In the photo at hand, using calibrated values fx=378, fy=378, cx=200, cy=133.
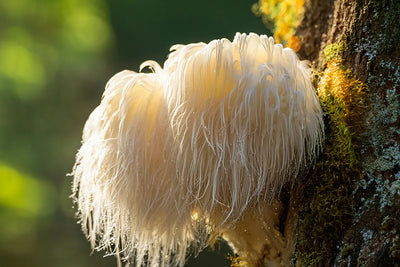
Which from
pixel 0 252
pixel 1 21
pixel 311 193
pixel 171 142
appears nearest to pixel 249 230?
pixel 311 193

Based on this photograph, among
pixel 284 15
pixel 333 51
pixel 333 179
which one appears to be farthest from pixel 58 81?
pixel 333 179

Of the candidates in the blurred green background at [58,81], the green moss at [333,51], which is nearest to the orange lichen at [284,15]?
the green moss at [333,51]

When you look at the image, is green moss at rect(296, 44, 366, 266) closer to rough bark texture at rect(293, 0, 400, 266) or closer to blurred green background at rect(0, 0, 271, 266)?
rough bark texture at rect(293, 0, 400, 266)

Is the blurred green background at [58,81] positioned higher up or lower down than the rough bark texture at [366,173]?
higher up

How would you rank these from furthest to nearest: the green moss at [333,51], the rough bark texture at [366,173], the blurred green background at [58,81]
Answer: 1. the blurred green background at [58,81]
2. the green moss at [333,51]
3. the rough bark texture at [366,173]

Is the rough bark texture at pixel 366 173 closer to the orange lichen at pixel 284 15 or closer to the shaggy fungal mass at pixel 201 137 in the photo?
the shaggy fungal mass at pixel 201 137

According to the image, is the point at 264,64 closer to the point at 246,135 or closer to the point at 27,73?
the point at 246,135

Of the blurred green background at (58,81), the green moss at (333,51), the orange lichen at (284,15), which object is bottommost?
the green moss at (333,51)

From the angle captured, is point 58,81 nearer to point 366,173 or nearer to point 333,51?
point 333,51
